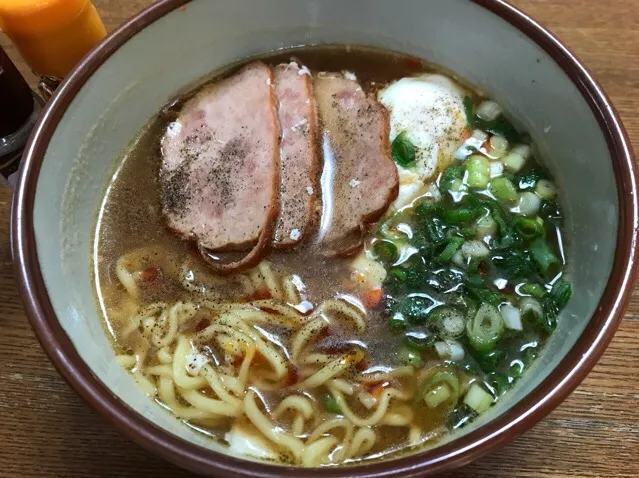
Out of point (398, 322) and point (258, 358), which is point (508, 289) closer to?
point (398, 322)

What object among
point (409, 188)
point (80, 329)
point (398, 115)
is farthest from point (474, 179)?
point (80, 329)

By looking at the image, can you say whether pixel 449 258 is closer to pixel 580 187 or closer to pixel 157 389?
pixel 580 187

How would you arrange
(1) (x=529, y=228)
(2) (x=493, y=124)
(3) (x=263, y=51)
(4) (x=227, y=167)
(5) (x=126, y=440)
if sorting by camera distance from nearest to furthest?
(5) (x=126, y=440) → (1) (x=529, y=228) → (4) (x=227, y=167) → (2) (x=493, y=124) → (3) (x=263, y=51)

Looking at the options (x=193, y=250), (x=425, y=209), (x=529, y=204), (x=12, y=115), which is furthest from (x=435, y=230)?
(x=12, y=115)

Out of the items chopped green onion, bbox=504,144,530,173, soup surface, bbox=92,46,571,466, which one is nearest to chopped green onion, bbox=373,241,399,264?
soup surface, bbox=92,46,571,466

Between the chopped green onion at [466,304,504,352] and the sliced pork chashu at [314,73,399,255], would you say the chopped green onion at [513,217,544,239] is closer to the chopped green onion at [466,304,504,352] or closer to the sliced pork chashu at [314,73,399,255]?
the chopped green onion at [466,304,504,352]

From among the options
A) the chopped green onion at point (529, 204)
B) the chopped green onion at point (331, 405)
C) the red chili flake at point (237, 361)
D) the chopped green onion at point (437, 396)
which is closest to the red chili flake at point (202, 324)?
the red chili flake at point (237, 361)
